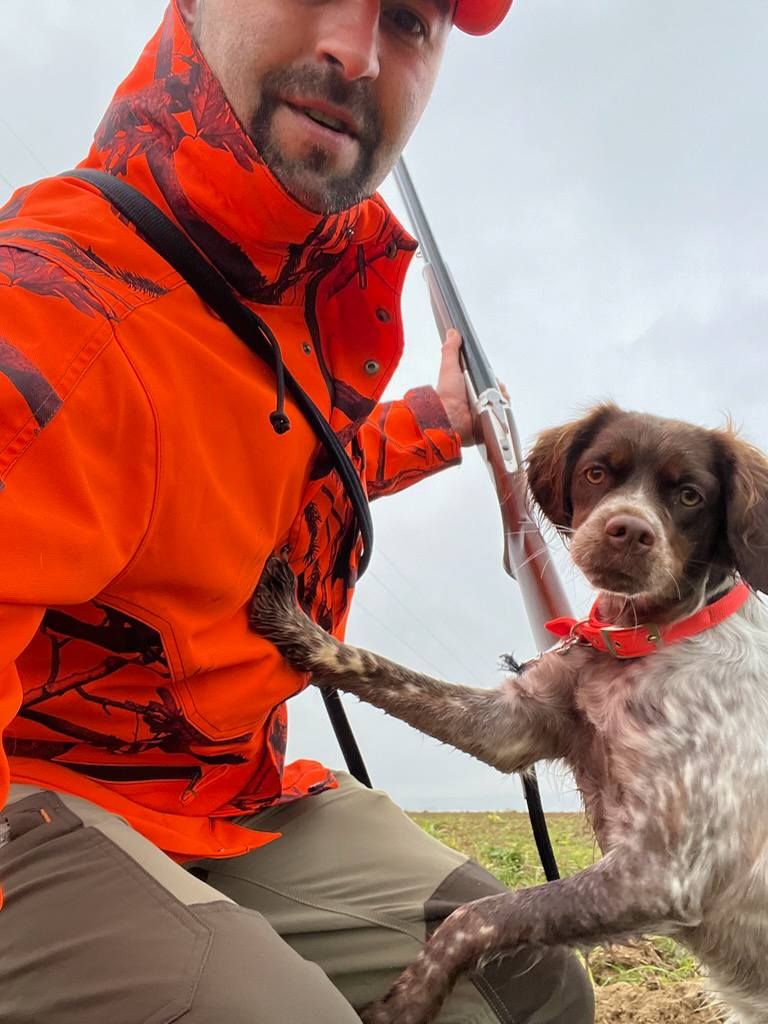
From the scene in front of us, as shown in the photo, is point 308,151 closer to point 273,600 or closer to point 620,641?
point 273,600

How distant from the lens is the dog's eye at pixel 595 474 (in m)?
3.10

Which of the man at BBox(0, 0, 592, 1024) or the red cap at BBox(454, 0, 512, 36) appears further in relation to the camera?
the red cap at BBox(454, 0, 512, 36)

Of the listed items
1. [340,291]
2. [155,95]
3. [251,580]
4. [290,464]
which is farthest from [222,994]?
Result: [155,95]

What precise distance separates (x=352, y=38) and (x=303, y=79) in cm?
17

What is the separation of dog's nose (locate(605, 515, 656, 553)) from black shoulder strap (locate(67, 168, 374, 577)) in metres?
0.99

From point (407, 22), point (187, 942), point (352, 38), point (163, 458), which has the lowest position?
point (187, 942)

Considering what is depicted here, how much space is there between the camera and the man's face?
7.25 feet

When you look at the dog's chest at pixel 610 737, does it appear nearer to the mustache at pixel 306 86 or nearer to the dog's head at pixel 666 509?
the dog's head at pixel 666 509

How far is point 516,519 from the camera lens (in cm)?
365

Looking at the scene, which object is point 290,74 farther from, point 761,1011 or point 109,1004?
point 761,1011

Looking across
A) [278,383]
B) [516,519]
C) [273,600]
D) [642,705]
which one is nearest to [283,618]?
[273,600]

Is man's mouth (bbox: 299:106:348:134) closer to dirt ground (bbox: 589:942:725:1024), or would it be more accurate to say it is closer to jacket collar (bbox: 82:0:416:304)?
jacket collar (bbox: 82:0:416:304)

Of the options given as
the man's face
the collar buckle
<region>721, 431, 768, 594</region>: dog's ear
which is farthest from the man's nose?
the collar buckle

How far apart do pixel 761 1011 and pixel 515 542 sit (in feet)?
5.87
